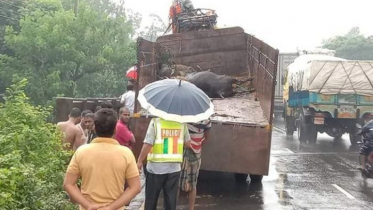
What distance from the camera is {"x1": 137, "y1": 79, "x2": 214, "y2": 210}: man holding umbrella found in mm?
5754

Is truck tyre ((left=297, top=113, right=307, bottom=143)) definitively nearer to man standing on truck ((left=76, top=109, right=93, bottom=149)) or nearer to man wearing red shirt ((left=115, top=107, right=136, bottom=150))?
man wearing red shirt ((left=115, top=107, right=136, bottom=150))

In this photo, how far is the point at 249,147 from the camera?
26.1ft

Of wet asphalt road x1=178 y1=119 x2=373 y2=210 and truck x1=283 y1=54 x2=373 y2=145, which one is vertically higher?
truck x1=283 y1=54 x2=373 y2=145

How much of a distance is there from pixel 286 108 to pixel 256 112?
12110 mm

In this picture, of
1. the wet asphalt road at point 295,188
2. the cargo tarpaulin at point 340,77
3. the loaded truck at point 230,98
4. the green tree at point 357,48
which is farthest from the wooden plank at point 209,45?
the green tree at point 357,48

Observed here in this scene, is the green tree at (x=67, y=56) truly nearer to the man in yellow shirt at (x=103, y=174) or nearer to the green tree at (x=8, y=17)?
the green tree at (x=8, y=17)

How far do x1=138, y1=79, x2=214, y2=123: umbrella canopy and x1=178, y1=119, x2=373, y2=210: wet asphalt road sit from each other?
2.10 metres

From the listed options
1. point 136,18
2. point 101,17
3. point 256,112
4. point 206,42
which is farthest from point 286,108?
point 136,18

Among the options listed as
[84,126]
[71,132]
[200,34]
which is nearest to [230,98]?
[200,34]

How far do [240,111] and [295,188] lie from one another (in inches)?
66.4

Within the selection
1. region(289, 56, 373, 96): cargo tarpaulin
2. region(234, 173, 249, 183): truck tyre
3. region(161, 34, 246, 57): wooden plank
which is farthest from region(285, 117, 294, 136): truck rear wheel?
region(234, 173, 249, 183): truck tyre

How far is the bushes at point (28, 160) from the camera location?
191 inches

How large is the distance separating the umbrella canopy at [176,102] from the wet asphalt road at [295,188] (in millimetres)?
2095

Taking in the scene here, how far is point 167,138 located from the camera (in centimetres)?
583
